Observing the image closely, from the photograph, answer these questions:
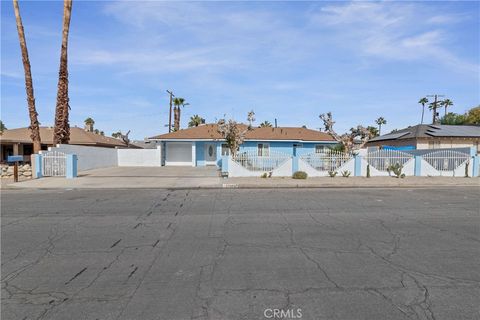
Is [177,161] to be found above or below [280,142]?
below

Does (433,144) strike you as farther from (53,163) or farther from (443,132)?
(53,163)

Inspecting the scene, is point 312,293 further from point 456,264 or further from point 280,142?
point 280,142

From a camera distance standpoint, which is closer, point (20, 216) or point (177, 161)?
point (20, 216)

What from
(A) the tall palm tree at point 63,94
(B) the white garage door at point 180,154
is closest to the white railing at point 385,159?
(B) the white garage door at point 180,154

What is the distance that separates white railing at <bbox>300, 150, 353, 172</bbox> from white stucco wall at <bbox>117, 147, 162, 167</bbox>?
55.5 ft

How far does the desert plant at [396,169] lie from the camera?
19.2 m

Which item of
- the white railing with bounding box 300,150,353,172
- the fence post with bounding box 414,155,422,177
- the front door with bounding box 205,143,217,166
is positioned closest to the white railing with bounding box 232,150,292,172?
the white railing with bounding box 300,150,353,172

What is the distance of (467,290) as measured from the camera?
3.91 meters

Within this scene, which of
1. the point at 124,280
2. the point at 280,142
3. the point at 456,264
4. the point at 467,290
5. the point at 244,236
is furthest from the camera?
the point at 280,142

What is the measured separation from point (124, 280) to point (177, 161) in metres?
28.7

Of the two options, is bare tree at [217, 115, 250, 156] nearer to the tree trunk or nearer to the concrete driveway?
the concrete driveway

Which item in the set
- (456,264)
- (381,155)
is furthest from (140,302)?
(381,155)

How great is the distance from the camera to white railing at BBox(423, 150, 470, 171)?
66.6 feet

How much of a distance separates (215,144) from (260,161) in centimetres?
1318
